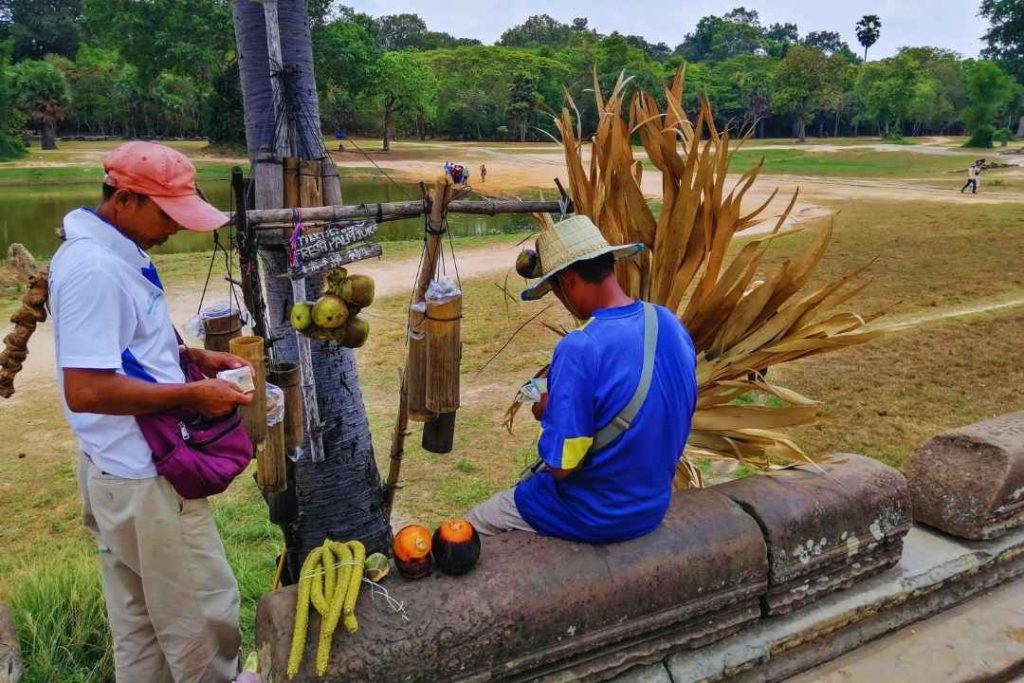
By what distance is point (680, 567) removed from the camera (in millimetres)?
2168

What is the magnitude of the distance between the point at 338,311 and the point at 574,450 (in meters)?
0.82

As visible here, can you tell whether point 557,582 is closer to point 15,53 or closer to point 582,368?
point 582,368

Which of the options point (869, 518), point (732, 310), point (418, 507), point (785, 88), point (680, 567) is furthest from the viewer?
point (785, 88)

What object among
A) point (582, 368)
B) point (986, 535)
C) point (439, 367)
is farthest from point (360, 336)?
point (986, 535)

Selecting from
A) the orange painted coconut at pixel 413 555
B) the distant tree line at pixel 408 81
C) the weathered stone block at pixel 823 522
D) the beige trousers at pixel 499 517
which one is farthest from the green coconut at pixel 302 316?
the distant tree line at pixel 408 81

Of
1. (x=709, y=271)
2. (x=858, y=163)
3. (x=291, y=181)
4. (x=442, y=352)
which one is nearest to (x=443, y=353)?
(x=442, y=352)

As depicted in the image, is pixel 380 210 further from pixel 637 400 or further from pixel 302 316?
pixel 637 400

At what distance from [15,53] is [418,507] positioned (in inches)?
2498

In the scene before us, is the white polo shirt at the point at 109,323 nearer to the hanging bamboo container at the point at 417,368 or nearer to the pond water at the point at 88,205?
the hanging bamboo container at the point at 417,368

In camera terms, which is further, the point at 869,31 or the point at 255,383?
the point at 869,31

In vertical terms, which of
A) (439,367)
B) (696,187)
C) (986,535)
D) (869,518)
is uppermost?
(696,187)

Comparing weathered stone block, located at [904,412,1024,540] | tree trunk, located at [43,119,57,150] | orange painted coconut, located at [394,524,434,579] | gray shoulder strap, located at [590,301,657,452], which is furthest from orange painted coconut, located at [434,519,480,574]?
tree trunk, located at [43,119,57,150]

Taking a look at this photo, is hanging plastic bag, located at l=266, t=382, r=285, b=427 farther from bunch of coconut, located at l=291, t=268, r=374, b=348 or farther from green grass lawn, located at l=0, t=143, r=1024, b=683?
green grass lawn, located at l=0, t=143, r=1024, b=683

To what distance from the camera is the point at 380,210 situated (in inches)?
95.7
